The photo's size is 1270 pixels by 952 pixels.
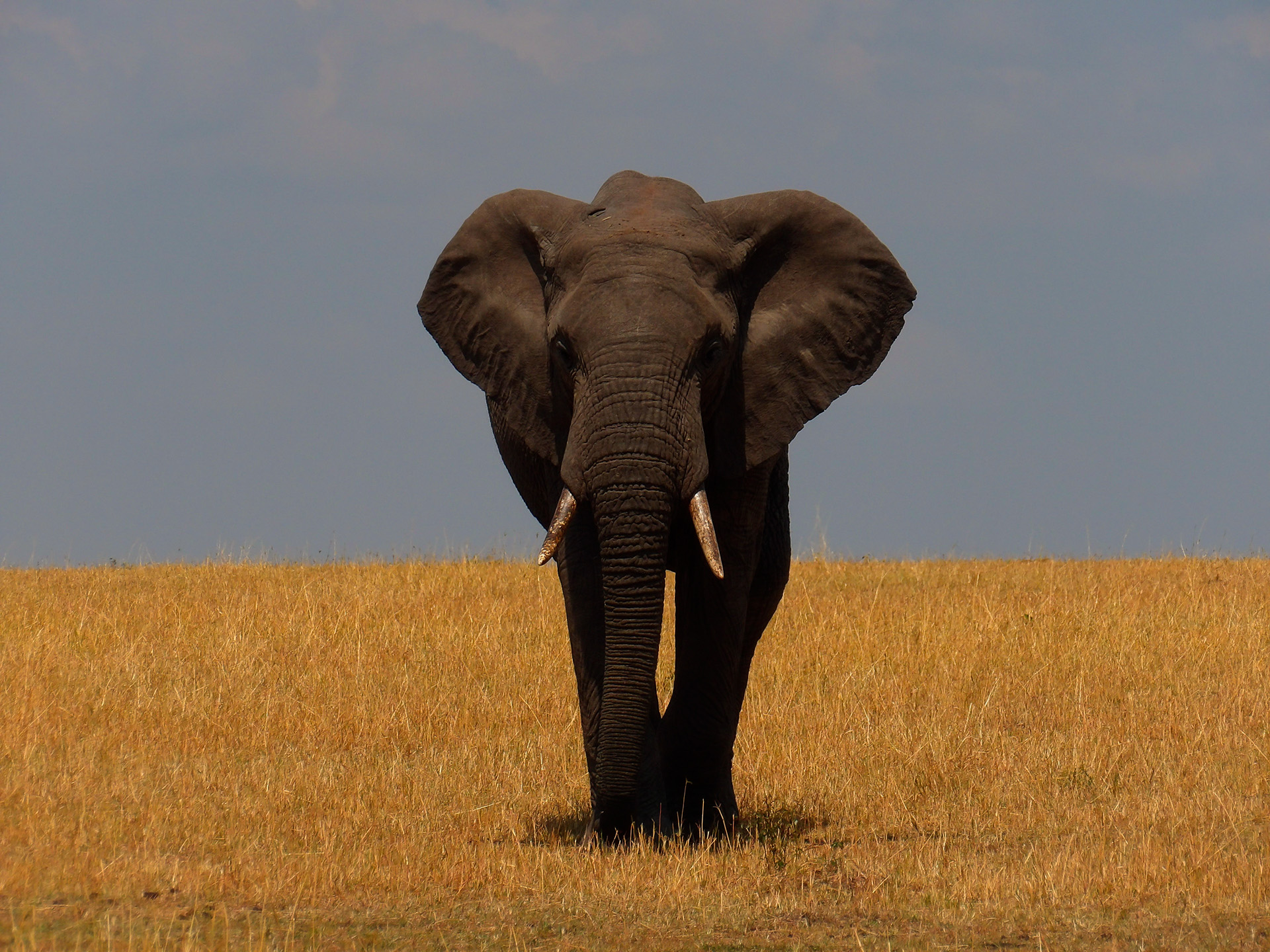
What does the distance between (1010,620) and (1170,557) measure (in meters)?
7.40

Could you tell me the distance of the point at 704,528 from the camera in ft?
24.2

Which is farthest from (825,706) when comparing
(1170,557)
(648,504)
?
(1170,557)

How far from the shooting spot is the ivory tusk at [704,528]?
7301mm

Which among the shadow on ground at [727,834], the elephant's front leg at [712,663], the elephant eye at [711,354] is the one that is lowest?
the shadow on ground at [727,834]

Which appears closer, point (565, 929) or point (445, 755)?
point (565, 929)

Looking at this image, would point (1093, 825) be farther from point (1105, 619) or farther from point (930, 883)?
point (1105, 619)

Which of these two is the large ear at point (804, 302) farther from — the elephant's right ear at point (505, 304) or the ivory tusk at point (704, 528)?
the elephant's right ear at point (505, 304)

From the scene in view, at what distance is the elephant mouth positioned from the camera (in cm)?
731

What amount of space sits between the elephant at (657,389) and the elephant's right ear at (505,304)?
1cm

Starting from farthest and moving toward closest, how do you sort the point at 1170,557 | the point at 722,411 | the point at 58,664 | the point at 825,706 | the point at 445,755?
the point at 1170,557 → the point at 58,664 → the point at 825,706 → the point at 445,755 → the point at 722,411

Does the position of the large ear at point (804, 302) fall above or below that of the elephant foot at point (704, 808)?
above

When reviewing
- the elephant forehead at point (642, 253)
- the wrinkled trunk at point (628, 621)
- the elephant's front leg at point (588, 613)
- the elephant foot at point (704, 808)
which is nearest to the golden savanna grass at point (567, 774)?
the elephant foot at point (704, 808)

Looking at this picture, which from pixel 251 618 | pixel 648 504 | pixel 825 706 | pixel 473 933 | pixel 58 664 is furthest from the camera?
pixel 251 618

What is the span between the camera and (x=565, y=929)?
21.7 ft
